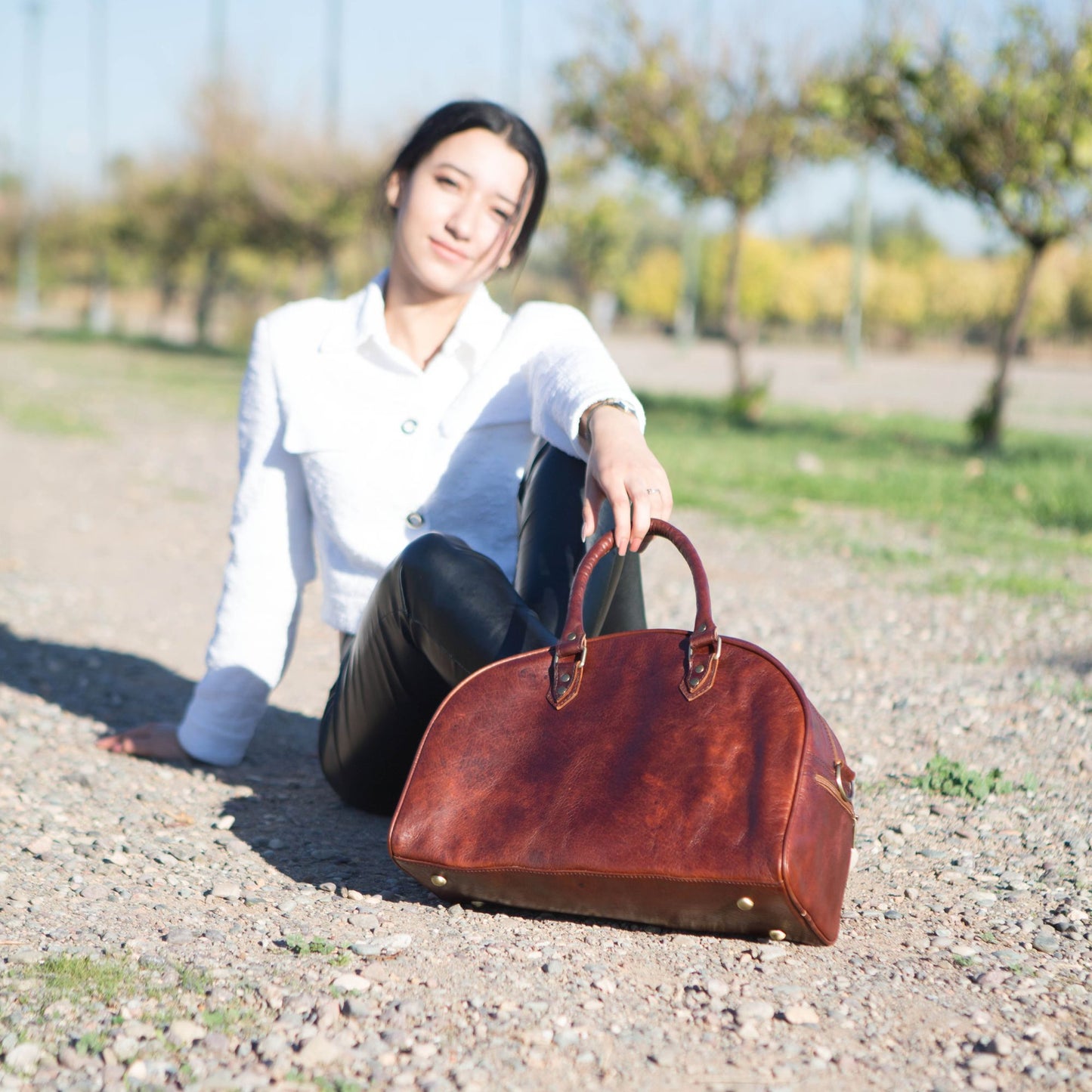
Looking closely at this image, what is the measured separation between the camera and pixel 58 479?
334 inches

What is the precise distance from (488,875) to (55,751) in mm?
1652

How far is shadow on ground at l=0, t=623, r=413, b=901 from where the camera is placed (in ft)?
8.05

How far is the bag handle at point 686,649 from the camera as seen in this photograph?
183cm

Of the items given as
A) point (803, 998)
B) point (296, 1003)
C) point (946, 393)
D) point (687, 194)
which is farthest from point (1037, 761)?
point (946, 393)

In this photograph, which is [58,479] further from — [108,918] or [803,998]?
[803,998]

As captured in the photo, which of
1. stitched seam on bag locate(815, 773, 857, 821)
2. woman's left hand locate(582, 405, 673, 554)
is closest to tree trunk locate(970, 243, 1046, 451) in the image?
woman's left hand locate(582, 405, 673, 554)

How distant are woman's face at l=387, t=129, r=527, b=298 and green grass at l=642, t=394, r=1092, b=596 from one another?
327 cm

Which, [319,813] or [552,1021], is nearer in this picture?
[552,1021]

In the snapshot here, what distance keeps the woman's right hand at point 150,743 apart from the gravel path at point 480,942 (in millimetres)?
69

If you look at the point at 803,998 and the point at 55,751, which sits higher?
the point at 803,998

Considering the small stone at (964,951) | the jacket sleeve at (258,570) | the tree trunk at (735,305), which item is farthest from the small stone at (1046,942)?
the tree trunk at (735,305)

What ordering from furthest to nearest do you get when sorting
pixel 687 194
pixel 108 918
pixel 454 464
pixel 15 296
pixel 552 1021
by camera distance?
pixel 15 296 → pixel 687 194 → pixel 454 464 → pixel 108 918 → pixel 552 1021

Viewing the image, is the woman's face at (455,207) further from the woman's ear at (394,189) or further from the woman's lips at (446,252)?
the woman's ear at (394,189)

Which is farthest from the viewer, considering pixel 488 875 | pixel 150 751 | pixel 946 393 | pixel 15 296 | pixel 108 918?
pixel 15 296
